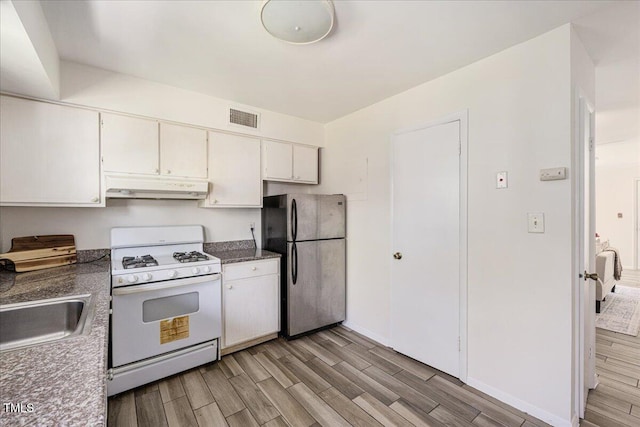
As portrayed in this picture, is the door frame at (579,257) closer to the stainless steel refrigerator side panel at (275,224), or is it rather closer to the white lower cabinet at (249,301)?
the stainless steel refrigerator side panel at (275,224)

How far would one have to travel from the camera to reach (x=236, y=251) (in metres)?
3.21

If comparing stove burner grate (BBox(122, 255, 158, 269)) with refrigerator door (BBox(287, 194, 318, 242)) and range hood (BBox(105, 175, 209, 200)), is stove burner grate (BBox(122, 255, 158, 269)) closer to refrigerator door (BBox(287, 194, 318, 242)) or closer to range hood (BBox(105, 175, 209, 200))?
range hood (BBox(105, 175, 209, 200))

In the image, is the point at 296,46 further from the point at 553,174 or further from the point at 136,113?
the point at 553,174

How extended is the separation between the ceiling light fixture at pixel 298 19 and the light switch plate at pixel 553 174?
1605 millimetres

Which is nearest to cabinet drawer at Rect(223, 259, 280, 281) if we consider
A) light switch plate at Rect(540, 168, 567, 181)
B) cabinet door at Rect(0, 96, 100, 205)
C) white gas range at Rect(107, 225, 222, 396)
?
white gas range at Rect(107, 225, 222, 396)

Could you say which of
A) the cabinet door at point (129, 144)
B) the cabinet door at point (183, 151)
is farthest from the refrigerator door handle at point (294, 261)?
the cabinet door at point (129, 144)

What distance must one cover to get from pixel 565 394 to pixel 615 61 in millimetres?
2422

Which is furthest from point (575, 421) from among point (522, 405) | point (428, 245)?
point (428, 245)

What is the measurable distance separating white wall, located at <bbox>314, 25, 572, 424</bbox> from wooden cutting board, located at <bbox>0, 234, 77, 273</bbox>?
3208 mm

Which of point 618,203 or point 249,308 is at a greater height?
point 618,203

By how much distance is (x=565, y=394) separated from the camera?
173cm

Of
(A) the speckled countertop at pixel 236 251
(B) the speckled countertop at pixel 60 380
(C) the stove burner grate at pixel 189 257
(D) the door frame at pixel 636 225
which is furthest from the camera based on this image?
(D) the door frame at pixel 636 225

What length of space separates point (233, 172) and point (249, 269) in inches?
39.9

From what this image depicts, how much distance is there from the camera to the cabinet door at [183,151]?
2.56 meters
